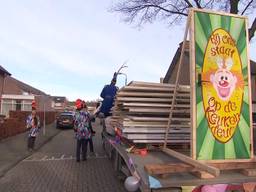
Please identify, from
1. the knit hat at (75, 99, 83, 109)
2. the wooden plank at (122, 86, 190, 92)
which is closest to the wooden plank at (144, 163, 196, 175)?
the wooden plank at (122, 86, 190, 92)

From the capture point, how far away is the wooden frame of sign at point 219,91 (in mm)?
5184

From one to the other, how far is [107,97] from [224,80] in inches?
263

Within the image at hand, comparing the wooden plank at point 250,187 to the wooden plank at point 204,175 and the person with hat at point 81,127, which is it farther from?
the person with hat at point 81,127

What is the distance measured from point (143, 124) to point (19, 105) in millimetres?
51748

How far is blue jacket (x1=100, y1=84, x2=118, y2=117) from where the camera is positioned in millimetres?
11406

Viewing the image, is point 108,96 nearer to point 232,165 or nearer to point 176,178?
point 232,165

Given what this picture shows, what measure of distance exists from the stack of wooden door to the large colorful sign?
1.38 metres

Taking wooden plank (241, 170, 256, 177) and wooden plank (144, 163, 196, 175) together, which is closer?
wooden plank (144, 163, 196, 175)

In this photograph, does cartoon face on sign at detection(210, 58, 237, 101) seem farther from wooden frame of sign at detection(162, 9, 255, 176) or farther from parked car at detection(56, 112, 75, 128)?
parked car at detection(56, 112, 75, 128)

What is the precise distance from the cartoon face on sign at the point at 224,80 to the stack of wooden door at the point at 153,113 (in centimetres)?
150

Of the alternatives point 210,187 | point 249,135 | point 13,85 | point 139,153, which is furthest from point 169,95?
point 13,85

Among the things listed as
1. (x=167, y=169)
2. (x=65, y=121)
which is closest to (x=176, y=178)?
(x=167, y=169)

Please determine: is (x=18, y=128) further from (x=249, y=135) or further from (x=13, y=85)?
(x=13, y=85)

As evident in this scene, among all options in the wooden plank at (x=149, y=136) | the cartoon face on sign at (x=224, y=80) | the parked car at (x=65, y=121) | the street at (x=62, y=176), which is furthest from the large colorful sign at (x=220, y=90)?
the parked car at (x=65, y=121)
